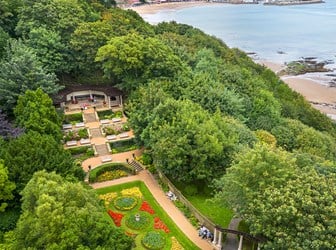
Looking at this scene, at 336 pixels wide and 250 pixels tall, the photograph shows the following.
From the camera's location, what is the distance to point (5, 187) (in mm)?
23172

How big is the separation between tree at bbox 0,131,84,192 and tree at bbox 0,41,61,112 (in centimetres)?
1106

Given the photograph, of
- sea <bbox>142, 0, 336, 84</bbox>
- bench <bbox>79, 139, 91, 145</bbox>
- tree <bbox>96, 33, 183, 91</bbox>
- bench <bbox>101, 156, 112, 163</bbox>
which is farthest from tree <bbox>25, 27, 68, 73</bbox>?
sea <bbox>142, 0, 336, 84</bbox>

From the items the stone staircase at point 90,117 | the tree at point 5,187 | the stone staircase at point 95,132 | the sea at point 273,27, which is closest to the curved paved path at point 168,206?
the tree at point 5,187

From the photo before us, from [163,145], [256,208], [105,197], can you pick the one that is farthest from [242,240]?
[105,197]

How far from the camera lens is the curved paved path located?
25031mm

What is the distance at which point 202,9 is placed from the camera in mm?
155375

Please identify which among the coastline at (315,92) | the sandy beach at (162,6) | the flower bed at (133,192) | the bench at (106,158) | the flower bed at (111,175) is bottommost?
the coastline at (315,92)

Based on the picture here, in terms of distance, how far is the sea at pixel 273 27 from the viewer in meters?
96.6

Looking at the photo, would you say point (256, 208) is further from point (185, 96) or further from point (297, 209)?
point (185, 96)

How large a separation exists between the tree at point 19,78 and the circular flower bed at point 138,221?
1844 centimetres

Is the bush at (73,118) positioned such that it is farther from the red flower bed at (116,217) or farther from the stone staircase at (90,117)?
the red flower bed at (116,217)

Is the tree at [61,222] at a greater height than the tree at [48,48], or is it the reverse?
the tree at [48,48]

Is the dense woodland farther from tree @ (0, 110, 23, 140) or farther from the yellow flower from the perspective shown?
the yellow flower

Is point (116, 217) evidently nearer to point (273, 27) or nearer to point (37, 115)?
point (37, 115)
